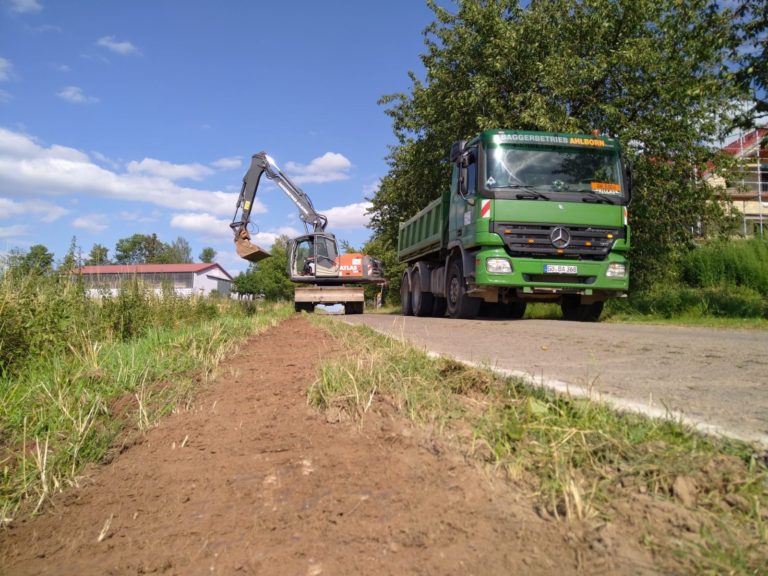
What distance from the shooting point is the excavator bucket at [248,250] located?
19.5 metres

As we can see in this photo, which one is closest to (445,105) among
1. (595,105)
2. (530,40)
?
(530,40)

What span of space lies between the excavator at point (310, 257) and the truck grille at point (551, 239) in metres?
10.8

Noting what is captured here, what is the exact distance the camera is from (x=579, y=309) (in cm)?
1152

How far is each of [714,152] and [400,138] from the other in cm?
1045

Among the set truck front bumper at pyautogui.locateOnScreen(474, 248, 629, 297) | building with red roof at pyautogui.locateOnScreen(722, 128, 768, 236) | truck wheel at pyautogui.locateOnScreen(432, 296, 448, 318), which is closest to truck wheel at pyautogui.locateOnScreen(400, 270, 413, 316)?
truck wheel at pyautogui.locateOnScreen(432, 296, 448, 318)

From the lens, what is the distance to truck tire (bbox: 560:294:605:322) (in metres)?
11.1

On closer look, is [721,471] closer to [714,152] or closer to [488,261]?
[488,261]

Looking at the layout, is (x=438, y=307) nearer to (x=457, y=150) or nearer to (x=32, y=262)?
(x=457, y=150)

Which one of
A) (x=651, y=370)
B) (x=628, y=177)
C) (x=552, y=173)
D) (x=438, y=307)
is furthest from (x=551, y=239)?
(x=651, y=370)

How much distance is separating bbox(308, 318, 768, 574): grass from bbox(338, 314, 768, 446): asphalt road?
274mm

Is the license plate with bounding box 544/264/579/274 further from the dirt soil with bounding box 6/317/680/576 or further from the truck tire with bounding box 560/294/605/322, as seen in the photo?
the dirt soil with bounding box 6/317/680/576

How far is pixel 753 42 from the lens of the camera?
933 cm

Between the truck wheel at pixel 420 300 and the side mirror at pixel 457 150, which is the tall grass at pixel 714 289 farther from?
the side mirror at pixel 457 150

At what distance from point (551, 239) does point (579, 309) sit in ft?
9.29
